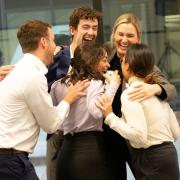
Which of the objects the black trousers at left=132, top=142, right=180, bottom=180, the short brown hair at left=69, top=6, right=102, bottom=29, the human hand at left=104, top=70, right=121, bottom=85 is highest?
the short brown hair at left=69, top=6, right=102, bottom=29

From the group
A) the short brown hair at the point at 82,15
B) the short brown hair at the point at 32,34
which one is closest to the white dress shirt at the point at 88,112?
the short brown hair at the point at 32,34

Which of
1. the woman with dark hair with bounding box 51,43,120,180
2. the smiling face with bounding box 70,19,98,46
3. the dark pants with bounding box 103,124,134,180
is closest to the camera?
the woman with dark hair with bounding box 51,43,120,180

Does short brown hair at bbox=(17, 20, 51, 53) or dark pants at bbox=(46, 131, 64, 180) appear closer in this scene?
short brown hair at bbox=(17, 20, 51, 53)

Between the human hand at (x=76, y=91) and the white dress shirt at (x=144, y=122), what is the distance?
0.18 metres

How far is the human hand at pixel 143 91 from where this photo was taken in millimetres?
2590

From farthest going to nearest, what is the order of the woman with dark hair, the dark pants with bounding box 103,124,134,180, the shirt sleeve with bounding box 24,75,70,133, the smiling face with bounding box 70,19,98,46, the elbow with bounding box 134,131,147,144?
the smiling face with bounding box 70,19,98,46
the dark pants with bounding box 103,124,134,180
the woman with dark hair
the elbow with bounding box 134,131,147,144
the shirt sleeve with bounding box 24,75,70,133

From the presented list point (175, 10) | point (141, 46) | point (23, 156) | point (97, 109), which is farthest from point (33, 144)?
point (175, 10)

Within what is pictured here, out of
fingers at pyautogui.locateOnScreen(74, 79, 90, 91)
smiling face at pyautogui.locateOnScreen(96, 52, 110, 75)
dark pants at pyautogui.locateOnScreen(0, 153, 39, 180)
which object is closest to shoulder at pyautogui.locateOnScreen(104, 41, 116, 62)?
smiling face at pyautogui.locateOnScreen(96, 52, 110, 75)

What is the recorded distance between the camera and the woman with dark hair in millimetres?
2652

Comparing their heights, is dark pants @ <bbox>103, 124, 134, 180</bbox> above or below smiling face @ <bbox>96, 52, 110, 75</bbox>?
below

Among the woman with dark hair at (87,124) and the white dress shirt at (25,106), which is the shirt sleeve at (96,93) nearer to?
the woman with dark hair at (87,124)

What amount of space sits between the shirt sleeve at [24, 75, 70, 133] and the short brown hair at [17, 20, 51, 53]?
0.17 metres

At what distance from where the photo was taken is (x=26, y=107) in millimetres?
2492

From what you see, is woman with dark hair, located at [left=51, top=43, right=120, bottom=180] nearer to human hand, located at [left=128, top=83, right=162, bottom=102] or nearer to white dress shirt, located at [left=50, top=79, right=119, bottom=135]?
white dress shirt, located at [left=50, top=79, right=119, bottom=135]
